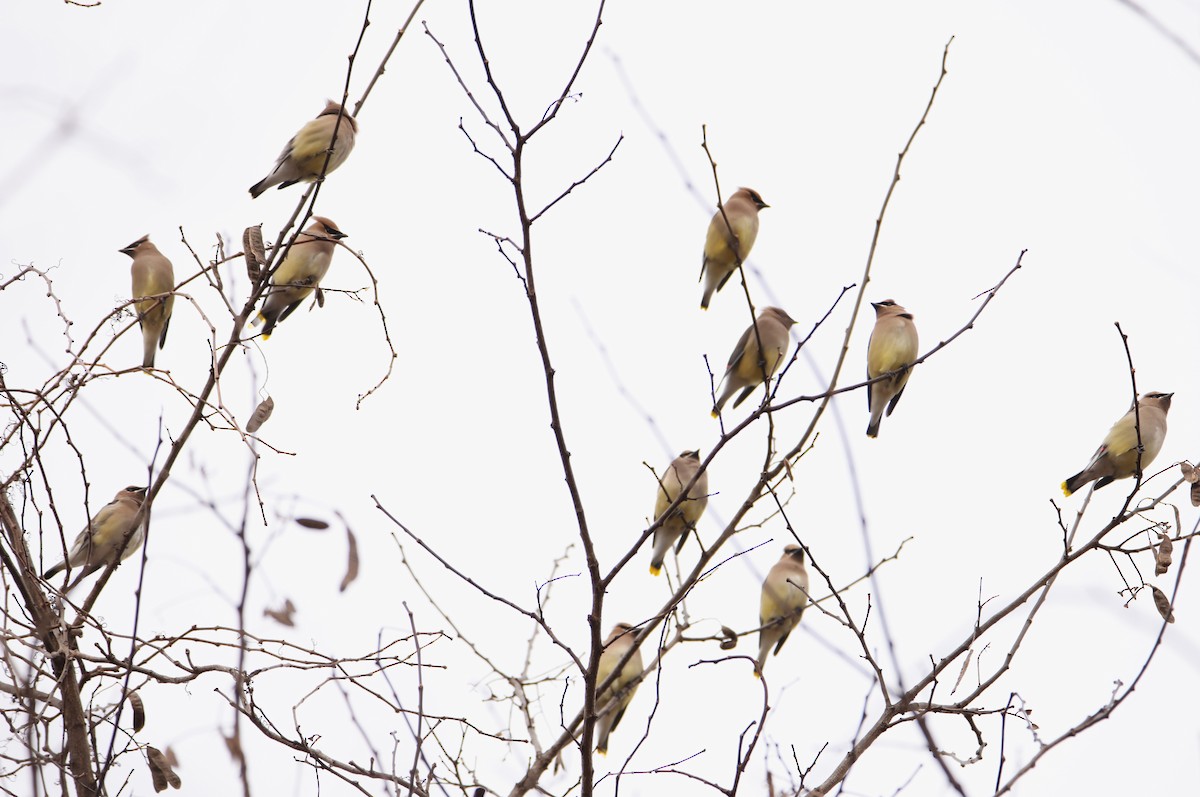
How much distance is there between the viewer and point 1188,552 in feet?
10.2

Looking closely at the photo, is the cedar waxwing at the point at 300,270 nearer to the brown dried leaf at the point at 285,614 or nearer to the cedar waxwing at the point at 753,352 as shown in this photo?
the cedar waxwing at the point at 753,352

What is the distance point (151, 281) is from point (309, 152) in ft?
2.84

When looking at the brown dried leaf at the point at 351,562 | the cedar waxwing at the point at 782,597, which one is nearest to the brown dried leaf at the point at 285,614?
the brown dried leaf at the point at 351,562

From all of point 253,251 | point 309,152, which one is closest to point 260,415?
point 253,251

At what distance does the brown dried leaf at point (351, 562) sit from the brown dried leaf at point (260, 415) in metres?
0.34

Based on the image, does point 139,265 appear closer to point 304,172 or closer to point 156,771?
point 304,172

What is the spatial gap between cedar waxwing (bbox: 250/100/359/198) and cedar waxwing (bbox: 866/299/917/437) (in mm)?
2212

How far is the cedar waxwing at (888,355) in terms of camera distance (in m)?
5.06

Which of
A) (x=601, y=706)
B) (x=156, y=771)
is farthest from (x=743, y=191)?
(x=156, y=771)

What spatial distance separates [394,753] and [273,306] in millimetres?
2773

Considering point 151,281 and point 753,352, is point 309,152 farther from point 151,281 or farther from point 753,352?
point 753,352

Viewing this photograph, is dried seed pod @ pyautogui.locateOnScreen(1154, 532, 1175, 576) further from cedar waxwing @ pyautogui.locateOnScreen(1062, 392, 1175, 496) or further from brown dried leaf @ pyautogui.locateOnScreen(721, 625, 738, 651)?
cedar waxwing @ pyautogui.locateOnScreen(1062, 392, 1175, 496)

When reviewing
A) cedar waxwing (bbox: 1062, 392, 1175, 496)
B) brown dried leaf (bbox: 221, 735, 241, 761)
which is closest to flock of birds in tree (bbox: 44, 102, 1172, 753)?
cedar waxwing (bbox: 1062, 392, 1175, 496)

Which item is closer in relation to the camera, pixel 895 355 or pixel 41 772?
pixel 41 772
